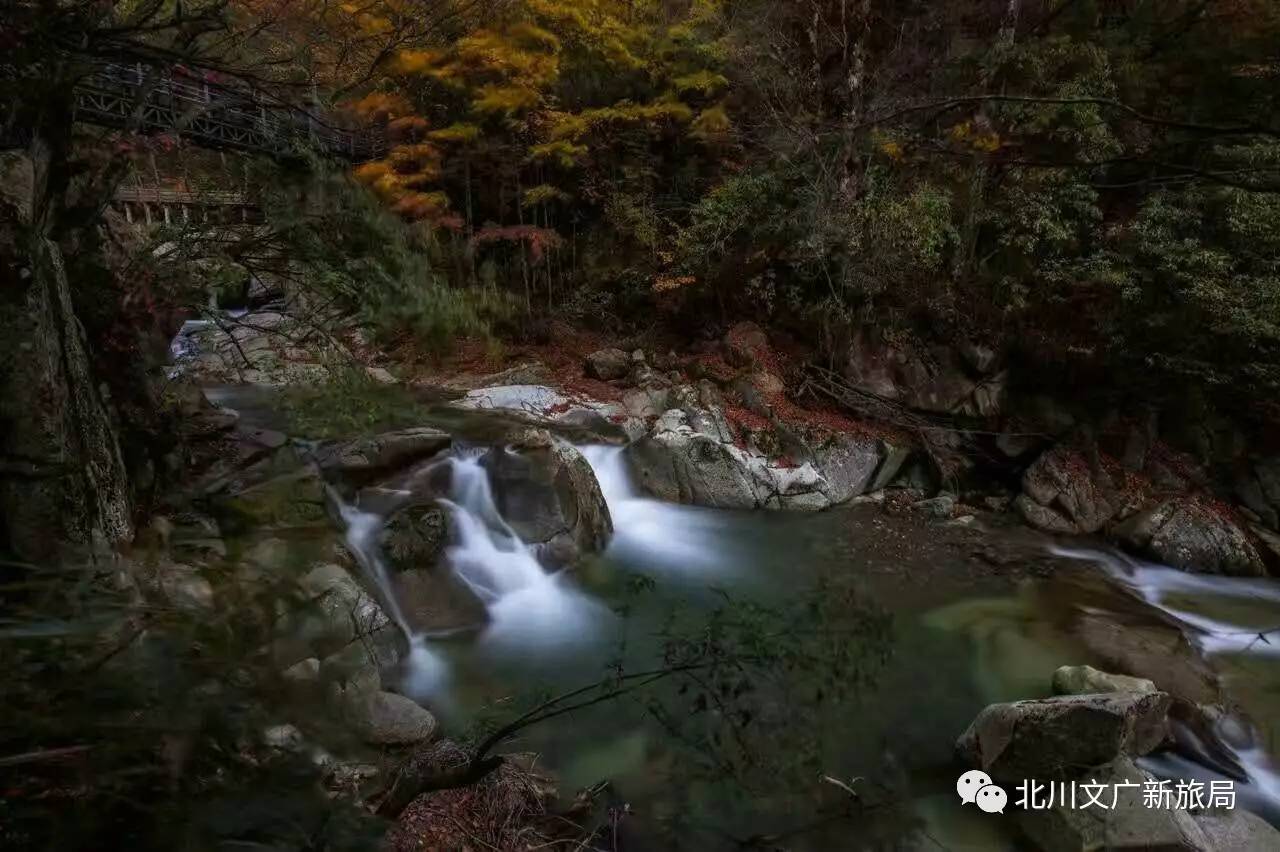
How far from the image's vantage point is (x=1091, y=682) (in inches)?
200

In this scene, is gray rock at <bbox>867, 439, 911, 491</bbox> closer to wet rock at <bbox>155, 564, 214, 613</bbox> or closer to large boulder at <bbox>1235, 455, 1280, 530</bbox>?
large boulder at <bbox>1235, 455, 1280, 530</bbox>

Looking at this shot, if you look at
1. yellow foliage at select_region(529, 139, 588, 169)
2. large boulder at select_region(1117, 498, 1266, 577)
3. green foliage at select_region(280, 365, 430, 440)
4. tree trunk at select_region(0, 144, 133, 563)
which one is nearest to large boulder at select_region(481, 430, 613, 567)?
green foliage at select_region(280, 365, 430, 440)

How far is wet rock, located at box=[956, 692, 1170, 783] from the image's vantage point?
4.02m

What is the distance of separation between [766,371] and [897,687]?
19.5ft

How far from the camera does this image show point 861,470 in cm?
941

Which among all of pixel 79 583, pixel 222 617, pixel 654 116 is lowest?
pixel 222 617

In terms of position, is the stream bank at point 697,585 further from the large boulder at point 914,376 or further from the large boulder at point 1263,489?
the large boulder at point 1263,489

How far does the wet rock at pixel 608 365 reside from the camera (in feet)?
37.8

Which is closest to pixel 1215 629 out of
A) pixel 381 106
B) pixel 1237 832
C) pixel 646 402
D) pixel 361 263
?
pixel 1237 832

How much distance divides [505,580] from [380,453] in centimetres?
183

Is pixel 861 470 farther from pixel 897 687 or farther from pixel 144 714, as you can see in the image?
pixel 144 714

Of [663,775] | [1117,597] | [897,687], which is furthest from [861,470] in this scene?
[663,775]

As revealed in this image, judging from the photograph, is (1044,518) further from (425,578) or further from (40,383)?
(40,383)

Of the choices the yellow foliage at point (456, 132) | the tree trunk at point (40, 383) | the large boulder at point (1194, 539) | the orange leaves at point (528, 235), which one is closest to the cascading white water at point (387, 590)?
the tree trunk at point (40, 383)
